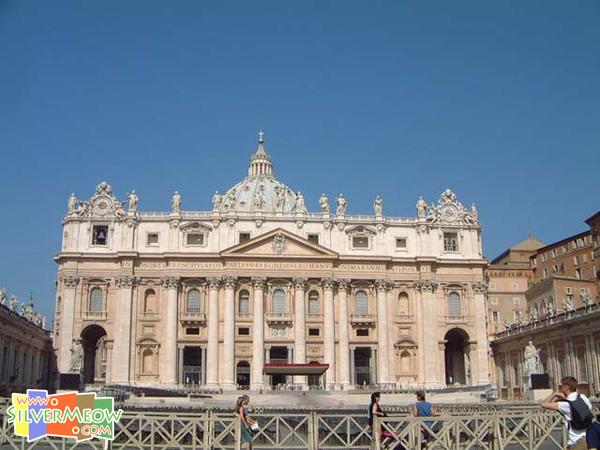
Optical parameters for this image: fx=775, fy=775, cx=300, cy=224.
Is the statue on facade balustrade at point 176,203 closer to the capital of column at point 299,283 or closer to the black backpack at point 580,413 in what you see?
the capital of column at point 299,283

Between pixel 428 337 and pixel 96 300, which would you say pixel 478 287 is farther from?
pixel 96 300

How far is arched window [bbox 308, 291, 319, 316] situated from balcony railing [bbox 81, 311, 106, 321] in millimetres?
20490

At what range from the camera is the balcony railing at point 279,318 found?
76812mm

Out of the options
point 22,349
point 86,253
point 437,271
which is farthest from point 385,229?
point 22,349

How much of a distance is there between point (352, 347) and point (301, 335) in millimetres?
5573

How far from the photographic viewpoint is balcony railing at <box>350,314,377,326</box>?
78250 mm

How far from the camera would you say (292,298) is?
254 ft

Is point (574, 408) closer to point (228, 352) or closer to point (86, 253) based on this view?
point (228, 352)

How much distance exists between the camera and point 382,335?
7750 cm

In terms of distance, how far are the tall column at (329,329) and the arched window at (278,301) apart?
4.13 metres

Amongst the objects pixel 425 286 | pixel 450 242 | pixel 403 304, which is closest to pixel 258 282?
A: pixel 403 304

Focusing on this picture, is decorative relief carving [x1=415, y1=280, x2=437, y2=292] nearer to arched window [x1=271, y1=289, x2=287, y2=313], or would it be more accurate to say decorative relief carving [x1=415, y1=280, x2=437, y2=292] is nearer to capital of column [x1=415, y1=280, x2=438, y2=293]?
capital of column [x1=415, y1=280, x2=438, y2=293]

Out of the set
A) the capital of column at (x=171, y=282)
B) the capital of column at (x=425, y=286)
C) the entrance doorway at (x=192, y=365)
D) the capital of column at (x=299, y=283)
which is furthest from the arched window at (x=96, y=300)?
the capital of column at (x=425, y=286)

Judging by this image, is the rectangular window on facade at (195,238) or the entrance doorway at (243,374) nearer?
the entrance doorway at (243,374)
